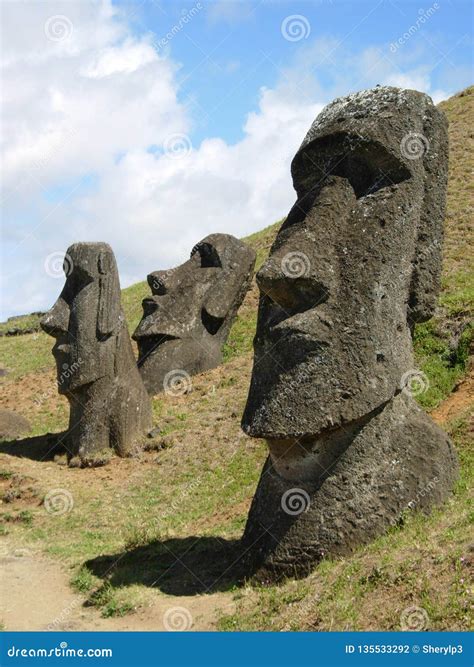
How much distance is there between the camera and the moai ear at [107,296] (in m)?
13.7

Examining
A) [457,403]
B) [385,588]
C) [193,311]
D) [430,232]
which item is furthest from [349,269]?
[193,311]

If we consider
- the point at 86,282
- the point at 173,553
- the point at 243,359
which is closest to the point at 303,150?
the point at 173,553

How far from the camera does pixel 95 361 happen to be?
13.7 m

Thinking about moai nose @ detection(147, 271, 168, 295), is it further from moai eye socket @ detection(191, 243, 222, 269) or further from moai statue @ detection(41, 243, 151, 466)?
moai statue @ detection(41, 243, 151, 466)

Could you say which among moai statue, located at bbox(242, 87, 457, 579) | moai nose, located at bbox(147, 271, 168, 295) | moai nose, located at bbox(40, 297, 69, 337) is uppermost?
moai nose, located at bbox(147, 271, 168, 295)

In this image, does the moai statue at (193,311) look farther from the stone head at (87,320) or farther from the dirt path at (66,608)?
the dirt path at (66,608)

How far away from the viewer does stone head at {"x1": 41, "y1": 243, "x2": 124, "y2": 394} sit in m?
13.7

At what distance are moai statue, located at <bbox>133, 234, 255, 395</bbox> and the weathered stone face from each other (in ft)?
29.4

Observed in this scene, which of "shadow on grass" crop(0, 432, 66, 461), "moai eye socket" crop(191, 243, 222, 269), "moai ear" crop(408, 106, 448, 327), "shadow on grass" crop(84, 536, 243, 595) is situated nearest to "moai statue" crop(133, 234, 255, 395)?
"moai eye socket" crop(191, 243, 222, 269)

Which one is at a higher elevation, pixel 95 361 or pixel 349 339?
pixel 95 361

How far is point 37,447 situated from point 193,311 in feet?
14.7

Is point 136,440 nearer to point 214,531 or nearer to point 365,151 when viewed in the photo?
point 214,531

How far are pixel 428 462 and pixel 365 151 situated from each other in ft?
9.28

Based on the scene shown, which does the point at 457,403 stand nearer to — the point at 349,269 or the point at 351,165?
the point at 349,269
